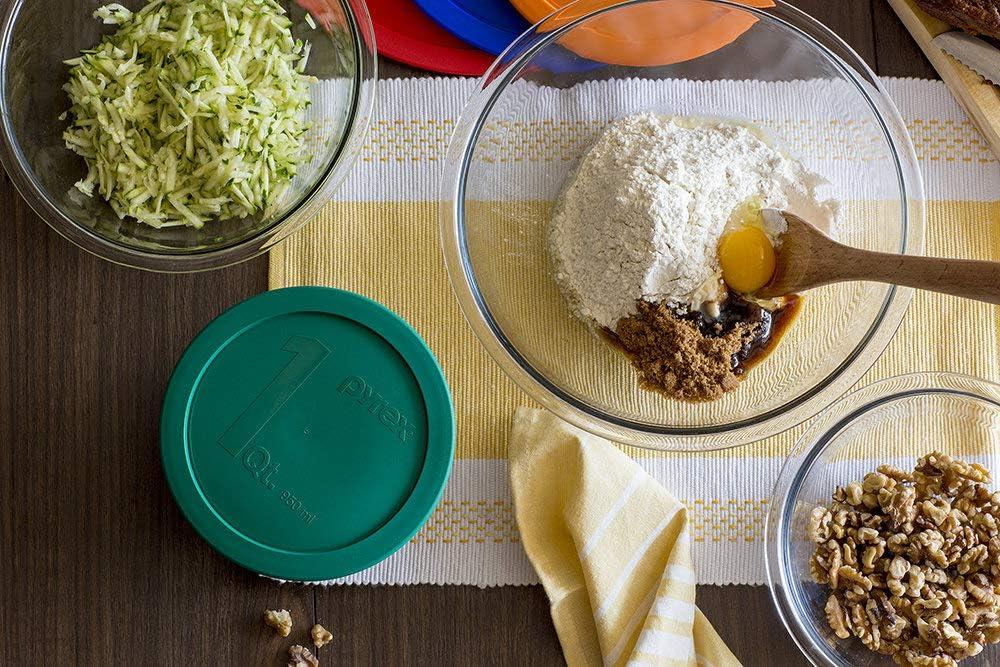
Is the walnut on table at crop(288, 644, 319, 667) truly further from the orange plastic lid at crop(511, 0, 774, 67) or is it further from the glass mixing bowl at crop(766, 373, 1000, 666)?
the orange plastic lid at crop(511, 0, 774, 67)

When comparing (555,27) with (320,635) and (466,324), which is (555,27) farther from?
(320,635)

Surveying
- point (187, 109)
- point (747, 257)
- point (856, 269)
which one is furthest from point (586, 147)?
point (187, 109)

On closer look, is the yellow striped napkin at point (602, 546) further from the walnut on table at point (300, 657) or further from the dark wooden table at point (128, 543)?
the walnut on table at point (300, 657)

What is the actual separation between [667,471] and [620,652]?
267mm

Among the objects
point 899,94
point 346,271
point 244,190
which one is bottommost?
point 346,271

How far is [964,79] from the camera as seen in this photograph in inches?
49.4

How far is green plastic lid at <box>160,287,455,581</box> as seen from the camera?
1.17 meters

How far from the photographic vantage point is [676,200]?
103cm

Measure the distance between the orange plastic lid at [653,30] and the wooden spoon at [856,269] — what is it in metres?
0.30

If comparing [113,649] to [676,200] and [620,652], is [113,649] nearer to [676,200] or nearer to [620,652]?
[620,652]

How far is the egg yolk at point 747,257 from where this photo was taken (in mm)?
1058

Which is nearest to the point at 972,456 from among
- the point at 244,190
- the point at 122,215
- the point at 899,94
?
the point at 899,94

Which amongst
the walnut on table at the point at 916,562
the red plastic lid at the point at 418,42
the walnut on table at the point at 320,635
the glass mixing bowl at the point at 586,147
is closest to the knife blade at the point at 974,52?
the glass mixing bowl at the point at 586,147

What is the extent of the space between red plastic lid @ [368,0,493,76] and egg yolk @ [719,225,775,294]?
475 mm
